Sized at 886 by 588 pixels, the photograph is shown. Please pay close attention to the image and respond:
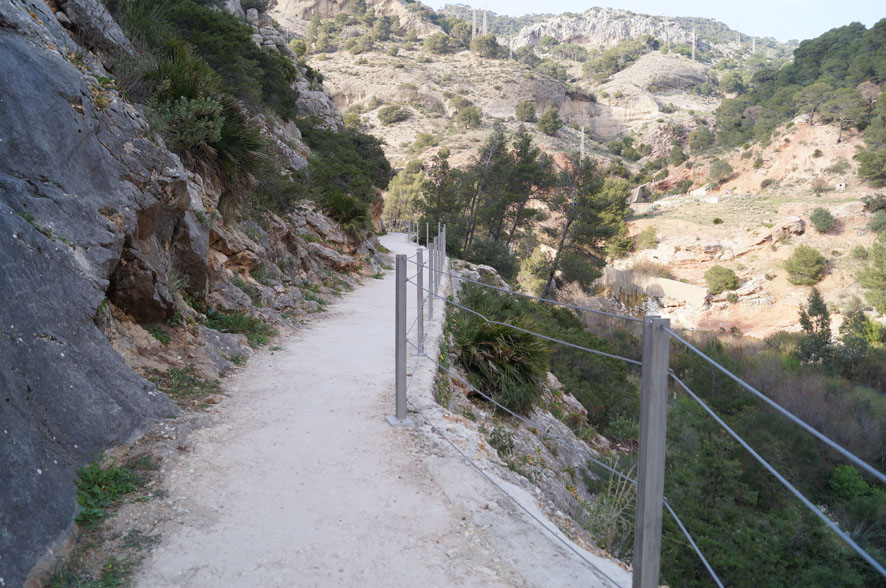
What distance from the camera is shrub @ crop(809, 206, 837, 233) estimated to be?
39.9 m

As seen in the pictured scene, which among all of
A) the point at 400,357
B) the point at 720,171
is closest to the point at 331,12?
the point at 720,171

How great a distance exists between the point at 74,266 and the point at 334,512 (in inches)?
102

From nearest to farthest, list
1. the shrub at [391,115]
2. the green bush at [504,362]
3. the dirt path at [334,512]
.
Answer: the dirt path at [334,512] < the green bush at [504,362] < the shrub at [391,115]

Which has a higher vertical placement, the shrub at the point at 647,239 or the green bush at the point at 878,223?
the green bush at the point at 878,223

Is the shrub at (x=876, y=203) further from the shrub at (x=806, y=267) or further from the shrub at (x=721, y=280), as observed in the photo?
the shrub at (x=721, y=280)

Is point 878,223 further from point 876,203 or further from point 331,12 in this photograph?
point 331,12

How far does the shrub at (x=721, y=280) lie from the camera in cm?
3769

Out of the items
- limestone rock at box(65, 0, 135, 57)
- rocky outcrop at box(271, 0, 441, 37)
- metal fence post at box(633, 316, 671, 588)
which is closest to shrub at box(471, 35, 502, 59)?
rocky outcrop at box(271, 0, 441, 37)

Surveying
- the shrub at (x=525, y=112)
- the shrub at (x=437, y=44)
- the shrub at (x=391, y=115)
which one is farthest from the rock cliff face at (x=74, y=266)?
the shrub at (x=437, y=44)

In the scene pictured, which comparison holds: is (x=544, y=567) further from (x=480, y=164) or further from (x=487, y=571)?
(x=480, y=164)

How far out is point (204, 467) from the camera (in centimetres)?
384

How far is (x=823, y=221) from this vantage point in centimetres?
3994

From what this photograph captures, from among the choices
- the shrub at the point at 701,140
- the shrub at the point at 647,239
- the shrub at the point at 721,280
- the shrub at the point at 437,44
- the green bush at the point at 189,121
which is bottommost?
the shrub at the point at 721,280

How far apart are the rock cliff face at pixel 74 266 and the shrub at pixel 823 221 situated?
147 ft
